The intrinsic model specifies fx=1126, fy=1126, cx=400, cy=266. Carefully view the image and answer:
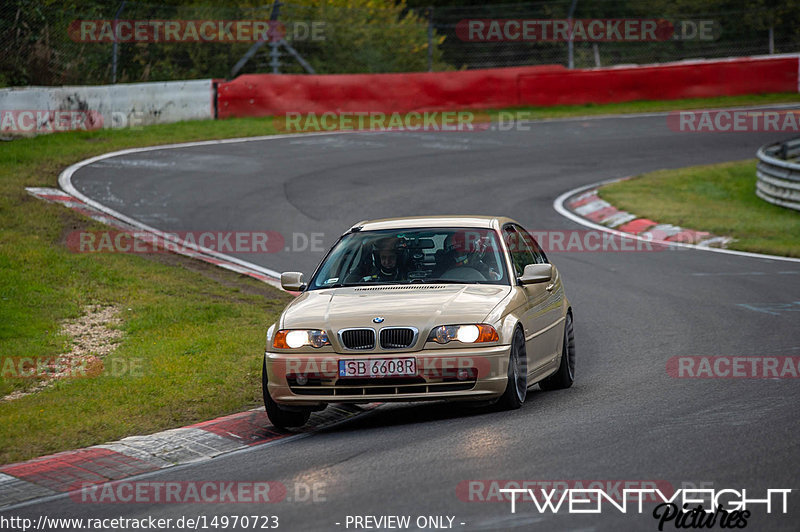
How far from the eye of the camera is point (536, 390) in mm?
9555

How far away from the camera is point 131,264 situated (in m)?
14.2

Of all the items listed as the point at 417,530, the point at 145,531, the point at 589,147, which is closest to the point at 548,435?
the point at 417,530

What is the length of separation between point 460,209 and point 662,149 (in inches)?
372

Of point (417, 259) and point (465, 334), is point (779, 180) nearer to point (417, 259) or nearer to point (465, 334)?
point (417, 259)

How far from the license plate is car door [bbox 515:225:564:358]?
1.56 m

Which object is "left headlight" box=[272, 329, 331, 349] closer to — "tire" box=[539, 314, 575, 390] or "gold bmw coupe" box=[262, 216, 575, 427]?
"gold bmw coupe" box=[262, 216, 575, 427]

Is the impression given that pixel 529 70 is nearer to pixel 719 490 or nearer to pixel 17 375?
pixel 17 375

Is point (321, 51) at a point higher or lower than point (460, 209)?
higher

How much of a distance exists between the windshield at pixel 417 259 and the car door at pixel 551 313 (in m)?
0.58

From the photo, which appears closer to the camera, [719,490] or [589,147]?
[719,490]

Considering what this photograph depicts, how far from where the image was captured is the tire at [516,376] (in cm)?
789

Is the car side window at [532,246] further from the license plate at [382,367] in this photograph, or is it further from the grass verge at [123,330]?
the grass verge at [123,330]

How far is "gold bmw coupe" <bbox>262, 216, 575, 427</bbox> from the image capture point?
25.2 feet

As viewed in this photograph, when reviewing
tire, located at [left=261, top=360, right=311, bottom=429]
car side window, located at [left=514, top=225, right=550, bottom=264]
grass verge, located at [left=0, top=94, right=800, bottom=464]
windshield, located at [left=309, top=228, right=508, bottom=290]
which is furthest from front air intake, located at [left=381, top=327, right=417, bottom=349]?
car side window, located at [left=514, top=225, right=550, bottom=264]
